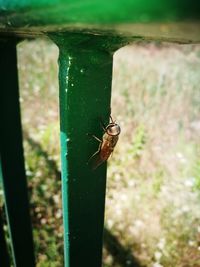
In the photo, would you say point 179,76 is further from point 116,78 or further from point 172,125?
point 172,125

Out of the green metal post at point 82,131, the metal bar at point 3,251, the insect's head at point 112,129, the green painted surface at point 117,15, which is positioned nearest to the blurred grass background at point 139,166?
the metal bar at point 3,251

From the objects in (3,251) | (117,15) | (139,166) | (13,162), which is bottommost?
(139,166)

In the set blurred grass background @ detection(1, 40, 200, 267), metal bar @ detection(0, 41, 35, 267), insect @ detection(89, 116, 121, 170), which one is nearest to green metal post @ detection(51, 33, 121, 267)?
insect @ detection(89, 116, 121, 170)

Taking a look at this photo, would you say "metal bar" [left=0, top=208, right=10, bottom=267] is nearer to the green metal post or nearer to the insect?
the green metal post

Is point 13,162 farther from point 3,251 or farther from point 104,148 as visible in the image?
point 104,148

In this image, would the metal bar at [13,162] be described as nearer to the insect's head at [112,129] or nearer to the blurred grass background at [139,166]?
the insect's head at [112,129]

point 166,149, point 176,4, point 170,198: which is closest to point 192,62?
point 166,149

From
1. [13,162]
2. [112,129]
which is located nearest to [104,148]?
[112,129]
